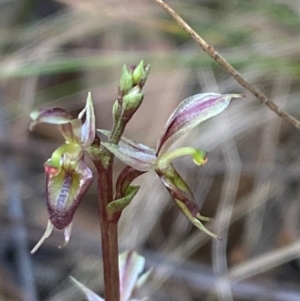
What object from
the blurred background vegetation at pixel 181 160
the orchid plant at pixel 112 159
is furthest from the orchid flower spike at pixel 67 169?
the blurred background vegetation at pixel 181 160

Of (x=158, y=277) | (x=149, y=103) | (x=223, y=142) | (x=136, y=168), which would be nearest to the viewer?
(x=136, y=168)

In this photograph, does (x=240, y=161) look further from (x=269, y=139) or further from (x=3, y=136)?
(x=3, y=136)

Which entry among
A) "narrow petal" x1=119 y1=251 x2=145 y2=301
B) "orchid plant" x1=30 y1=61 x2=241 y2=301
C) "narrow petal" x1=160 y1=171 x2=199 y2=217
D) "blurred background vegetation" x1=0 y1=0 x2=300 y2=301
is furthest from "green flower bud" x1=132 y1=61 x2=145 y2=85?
"blurred background vegetation" x1=0 y1=0 x2=300 y2=301

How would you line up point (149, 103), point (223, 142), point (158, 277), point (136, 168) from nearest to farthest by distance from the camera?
1. point (136, 168)
2. point (158, 277)
3. point (223, 142)
4. point (149, 103)

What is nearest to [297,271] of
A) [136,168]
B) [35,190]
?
[35,190]

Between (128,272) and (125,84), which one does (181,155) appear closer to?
(125,84)

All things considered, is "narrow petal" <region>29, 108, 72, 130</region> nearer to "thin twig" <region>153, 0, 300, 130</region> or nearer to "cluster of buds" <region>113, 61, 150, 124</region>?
"cluster of buds" <region>113, 61, 150, 124</region>

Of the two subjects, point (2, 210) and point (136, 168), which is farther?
point (2, 210)
